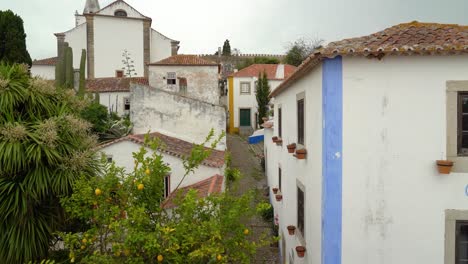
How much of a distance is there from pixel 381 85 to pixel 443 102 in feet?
3.47

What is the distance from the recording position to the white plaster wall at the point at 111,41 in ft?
123

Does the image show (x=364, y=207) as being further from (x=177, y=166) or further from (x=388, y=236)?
(x=177, y=166)

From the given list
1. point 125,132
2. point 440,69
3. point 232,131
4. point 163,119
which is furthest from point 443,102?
point 232,131

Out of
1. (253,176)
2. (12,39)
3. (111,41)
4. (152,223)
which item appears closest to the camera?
(152,223)

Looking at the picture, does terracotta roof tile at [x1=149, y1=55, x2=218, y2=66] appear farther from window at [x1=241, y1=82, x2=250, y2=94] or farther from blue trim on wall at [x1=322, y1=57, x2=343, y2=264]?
blue trim on wall at [x1=322, y1=57, x2=343, y2=264]

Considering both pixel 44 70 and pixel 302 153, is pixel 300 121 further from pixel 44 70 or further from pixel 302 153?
pixel 44 70

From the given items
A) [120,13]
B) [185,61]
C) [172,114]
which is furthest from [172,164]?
[120,13]

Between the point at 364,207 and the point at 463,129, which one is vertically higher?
the point at 463,129

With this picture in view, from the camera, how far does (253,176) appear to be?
25375mm

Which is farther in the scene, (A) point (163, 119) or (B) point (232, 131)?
(B) point (232, 131)

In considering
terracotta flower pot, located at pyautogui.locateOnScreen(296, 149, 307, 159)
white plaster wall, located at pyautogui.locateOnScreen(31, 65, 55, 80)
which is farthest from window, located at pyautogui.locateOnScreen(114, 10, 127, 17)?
terracotta flower pot, located at pyautogui.locateOnScreen(296, 149, 307, 159)

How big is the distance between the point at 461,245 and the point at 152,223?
526 centimetres

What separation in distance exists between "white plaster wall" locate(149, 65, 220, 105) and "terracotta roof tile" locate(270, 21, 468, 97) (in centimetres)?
2038

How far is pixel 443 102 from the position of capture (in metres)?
6.35
